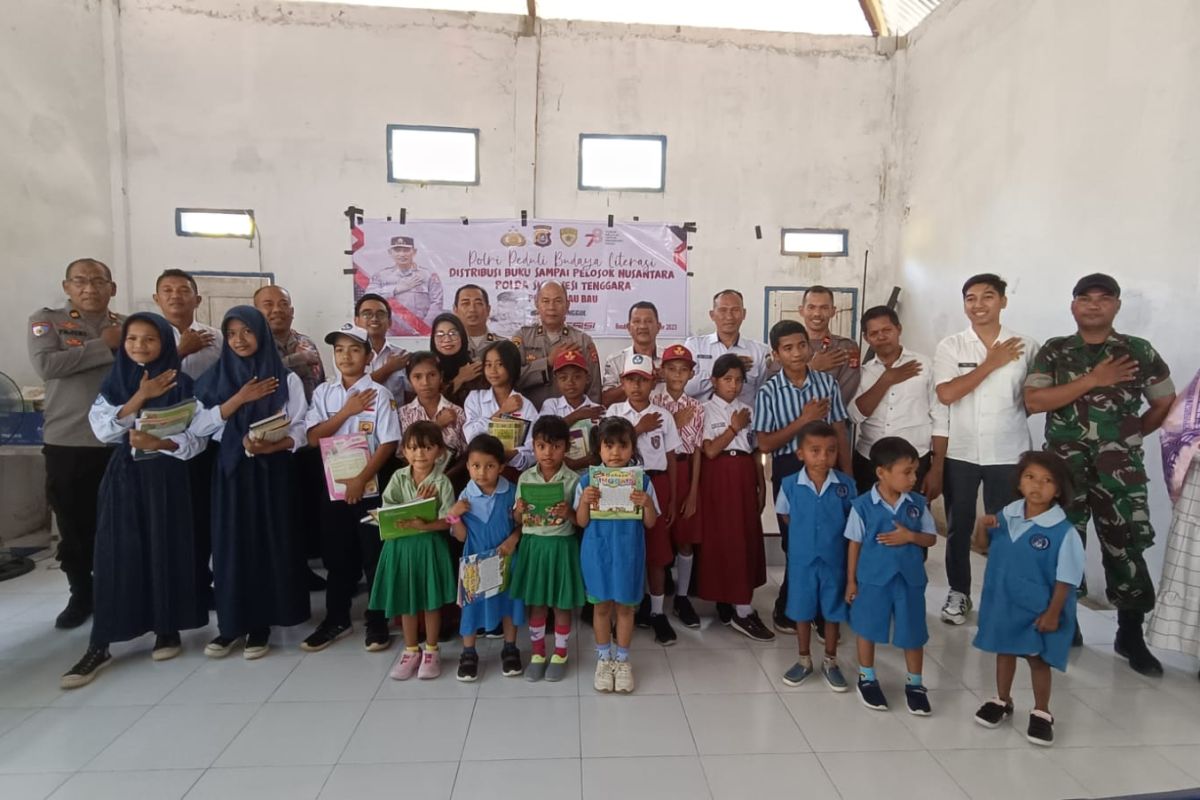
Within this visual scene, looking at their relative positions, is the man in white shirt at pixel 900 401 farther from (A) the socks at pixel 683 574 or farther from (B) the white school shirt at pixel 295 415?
(B) the white school shirt at pixel 295 415

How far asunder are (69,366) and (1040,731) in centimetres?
408

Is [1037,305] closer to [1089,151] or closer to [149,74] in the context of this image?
[1089,151]

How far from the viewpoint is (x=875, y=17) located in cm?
514

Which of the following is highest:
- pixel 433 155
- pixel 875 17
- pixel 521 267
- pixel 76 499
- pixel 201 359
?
pixel 875 17

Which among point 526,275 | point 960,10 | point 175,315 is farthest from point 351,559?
point 960,10

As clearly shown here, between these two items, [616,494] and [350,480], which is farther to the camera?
[350,480]

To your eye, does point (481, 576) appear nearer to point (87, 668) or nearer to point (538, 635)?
point (538, 635)

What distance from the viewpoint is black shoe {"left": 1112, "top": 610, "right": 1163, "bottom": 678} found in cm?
257

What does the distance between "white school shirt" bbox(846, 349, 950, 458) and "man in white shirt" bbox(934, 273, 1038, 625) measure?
2.1 inches

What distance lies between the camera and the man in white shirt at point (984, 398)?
2.77 metres

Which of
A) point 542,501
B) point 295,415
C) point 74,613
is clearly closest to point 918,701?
point 542,501

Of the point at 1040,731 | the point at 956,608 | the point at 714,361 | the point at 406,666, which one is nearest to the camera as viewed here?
the point at 1040,731

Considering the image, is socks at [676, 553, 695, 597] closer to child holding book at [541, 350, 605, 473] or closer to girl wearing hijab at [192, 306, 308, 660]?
child holding book at [541, 350, 605, 473]

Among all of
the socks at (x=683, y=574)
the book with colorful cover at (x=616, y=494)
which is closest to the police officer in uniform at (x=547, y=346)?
the book with colorful cover at (x=616, y=494)
